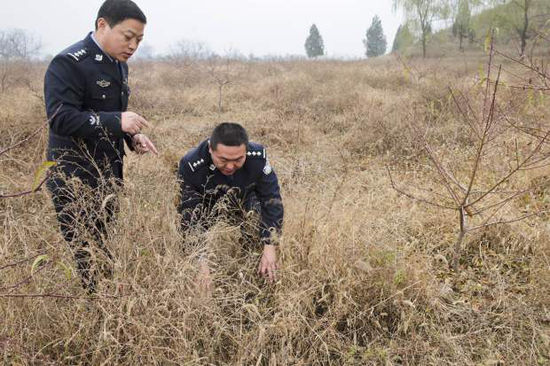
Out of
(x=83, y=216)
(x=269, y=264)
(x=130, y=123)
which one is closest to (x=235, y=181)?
(x=269, y=264)

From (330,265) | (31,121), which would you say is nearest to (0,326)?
(330,265)

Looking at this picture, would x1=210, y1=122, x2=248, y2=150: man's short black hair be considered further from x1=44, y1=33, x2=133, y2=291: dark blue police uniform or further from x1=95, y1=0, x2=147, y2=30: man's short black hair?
x1=95, y1=0, x2=147, y2=30: man's short black hair

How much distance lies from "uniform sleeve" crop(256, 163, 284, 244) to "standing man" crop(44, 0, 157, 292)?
673 millimetres

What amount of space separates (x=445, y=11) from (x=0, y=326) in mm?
28736

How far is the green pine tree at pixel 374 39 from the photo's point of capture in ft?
160

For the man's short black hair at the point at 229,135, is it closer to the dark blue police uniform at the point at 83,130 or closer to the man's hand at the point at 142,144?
the man's hand at the point at 142,144

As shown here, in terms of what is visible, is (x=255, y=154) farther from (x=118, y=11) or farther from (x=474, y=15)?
(x=474, y=15)

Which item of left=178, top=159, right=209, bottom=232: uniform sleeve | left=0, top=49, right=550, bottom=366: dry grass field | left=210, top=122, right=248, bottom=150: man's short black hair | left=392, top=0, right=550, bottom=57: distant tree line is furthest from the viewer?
left=392, top=0, right=550, bottom=57: distant tree line

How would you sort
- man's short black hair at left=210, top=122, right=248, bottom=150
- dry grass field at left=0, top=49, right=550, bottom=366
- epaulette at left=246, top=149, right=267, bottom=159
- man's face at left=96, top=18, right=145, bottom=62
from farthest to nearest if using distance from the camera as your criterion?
1. epaulette at left=246, top=149, right=267, bottom=159
2. man's short black hair at left=210, top=122, right=248, bottom=150
3. man's face at left=96, top=18, right=145, bottom=62
4. dry grass field at left=0, top=49, right=550, bottom=366

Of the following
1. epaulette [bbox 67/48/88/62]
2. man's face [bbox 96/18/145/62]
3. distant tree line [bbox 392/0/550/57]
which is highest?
distant tree line [bbox 392/0/550/57]

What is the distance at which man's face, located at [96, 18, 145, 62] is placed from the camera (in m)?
1.58

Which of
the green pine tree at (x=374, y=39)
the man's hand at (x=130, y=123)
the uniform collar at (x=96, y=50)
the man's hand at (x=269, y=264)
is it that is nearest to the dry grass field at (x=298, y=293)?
the man's hand at (x=269, y=264)

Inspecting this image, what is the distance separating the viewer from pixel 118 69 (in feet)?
5.85

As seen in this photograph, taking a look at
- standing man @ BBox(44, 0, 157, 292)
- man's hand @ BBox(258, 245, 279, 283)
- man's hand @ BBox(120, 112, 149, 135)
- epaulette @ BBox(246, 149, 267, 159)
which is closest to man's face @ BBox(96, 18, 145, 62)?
standing man @ BBox(44, 0, 157, 292)
